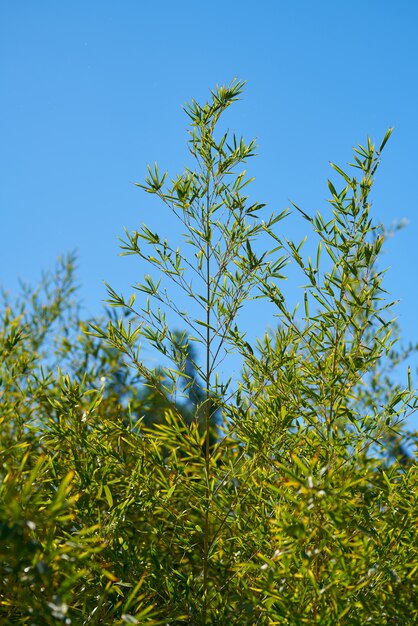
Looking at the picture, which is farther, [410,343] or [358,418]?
[410,343]

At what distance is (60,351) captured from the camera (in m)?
5.94

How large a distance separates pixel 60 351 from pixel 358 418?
128 inches

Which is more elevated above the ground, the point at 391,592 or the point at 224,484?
the point at 224,484

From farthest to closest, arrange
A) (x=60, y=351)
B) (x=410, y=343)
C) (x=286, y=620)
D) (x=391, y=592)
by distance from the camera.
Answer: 1. (x=410, y=343)
2. (x=60, y=351)
3. (x=391, y=592)
4. (x=286, y=620)

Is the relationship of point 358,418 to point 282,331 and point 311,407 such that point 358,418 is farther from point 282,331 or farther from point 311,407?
point 282,331

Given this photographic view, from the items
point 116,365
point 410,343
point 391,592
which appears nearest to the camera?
point 391,592

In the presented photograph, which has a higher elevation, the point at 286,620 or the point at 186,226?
the point at 186,226

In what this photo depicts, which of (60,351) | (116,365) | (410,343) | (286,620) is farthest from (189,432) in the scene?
(410,343)

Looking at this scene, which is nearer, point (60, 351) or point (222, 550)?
point (222, 550)

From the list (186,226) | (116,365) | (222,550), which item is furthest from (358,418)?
(116,365)

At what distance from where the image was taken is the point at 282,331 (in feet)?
11.5

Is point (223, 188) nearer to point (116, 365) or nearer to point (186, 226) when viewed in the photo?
point (186, 226)

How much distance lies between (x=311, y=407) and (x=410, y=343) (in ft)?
14.1

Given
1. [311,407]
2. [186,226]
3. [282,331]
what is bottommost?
[311,407]
